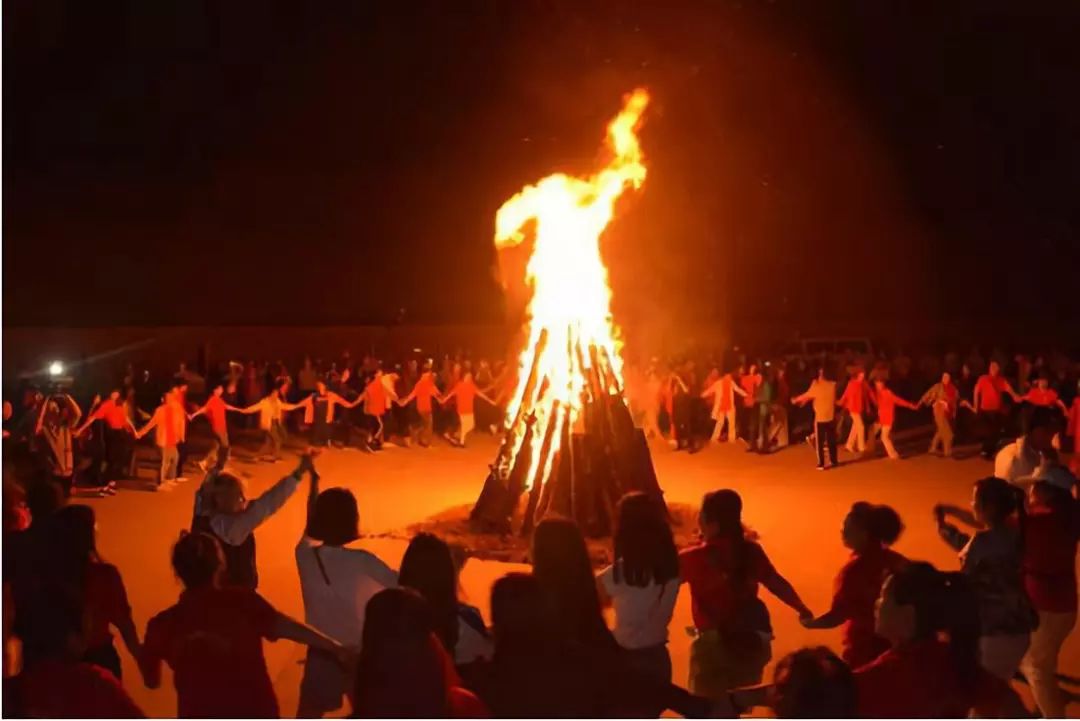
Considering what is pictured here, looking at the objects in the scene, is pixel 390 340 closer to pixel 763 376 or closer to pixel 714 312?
pixel 714 312

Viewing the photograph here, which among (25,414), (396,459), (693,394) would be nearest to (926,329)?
(693,394)

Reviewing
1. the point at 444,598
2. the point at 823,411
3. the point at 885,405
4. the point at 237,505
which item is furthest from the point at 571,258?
the point at 444,598

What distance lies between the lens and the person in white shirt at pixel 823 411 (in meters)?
15.0

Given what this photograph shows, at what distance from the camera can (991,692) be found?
3.72 meters

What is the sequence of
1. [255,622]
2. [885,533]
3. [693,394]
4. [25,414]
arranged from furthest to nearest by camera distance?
[693,394] < [25,414] < [885,533] < [255,622]

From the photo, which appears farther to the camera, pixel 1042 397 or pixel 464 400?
pixel 464 400

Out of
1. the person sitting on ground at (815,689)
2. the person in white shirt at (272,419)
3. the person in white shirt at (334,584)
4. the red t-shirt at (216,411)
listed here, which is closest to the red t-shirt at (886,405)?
the person in white shirt at (272,419)

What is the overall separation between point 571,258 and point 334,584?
845 cm

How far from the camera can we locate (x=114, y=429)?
46.5 feet

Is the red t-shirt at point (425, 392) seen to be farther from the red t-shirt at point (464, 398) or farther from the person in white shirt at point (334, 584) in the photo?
the person in white shirt at point (334, 584)

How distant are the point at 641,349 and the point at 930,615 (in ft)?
92.6

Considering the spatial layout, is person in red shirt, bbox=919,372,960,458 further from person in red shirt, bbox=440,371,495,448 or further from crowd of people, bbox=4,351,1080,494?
person in red shirt, bbox=440,371,495,448

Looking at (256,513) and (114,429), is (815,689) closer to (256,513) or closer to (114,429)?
(256,513)

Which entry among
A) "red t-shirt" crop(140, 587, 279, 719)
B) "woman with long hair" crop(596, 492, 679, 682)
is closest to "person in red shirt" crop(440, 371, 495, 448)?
"woman with long hair" crop(596, 492, 679, 682)
